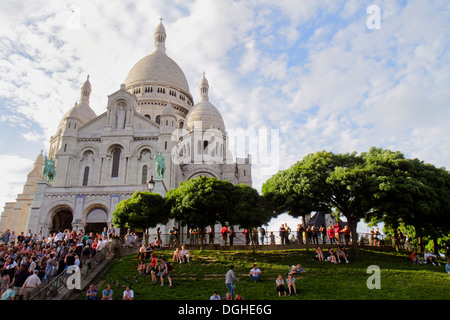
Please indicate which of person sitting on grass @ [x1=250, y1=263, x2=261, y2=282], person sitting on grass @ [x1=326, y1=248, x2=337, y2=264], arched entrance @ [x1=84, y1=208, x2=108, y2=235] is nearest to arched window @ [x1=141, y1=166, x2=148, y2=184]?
arched entrance @ [x1=84, y1=208, x2=108, y2=235]

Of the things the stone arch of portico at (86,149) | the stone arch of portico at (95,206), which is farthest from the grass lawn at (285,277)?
the stone arch of portico at (86,149)

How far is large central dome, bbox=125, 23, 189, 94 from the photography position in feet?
232

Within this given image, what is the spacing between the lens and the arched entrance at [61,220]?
41125 millimetres

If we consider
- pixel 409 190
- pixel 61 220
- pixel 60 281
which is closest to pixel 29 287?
pixel 60 281

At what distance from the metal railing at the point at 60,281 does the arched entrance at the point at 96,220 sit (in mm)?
17206

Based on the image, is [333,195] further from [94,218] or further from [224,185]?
[94,218]

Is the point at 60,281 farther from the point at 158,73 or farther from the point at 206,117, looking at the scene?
the point at 158,73

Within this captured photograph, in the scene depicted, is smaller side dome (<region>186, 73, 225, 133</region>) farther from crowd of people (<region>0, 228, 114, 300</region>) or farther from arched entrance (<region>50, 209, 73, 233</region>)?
crowd of people (<region>0, 228, 114, 300</region>)

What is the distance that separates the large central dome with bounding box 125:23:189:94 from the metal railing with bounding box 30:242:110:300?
5184 cm

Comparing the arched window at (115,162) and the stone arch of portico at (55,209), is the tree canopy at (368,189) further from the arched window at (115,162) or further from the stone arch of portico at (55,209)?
the arched window at (115,162)

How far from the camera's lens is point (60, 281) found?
17828mm

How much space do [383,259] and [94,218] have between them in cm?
2823

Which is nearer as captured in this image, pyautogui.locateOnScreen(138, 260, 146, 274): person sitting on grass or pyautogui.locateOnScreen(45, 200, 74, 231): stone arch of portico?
pyautogui.locateOnScreen(138, 260, 146, 274): person sitting on grass

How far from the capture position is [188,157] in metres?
56.7
